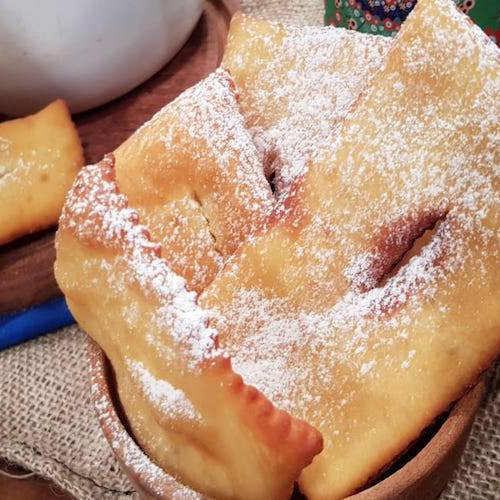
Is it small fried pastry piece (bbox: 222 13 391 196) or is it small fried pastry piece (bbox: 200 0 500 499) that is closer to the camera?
small fried pastry piece (bbox: 200 0 500 499)

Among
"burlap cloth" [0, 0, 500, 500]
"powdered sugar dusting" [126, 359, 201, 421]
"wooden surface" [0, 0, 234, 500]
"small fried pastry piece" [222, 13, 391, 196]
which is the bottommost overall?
"burlap cloth" [0, 0, 500, 500]

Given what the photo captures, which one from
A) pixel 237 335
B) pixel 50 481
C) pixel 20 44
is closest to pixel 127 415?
pixel 237 335

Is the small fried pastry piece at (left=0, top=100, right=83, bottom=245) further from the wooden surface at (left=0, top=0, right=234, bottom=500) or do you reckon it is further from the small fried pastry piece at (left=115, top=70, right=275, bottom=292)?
the small fried pastry piece at (left=115, top=70, right=275, bottom=292)

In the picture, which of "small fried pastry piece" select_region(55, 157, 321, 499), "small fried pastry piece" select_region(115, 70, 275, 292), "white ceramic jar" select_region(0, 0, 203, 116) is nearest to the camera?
"small fried pastry piece" select_region(55, 157, 321, 499)

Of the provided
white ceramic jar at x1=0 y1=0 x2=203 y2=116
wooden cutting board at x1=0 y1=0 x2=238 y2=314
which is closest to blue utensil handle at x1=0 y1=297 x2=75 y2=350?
wooden cutting board at x1=0 y1=0 x2=238 y2=314

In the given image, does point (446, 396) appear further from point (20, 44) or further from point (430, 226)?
point (20, 44)

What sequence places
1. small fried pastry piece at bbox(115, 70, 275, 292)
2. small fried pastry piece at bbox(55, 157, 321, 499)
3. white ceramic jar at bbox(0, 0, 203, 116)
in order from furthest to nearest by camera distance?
1. white ceramic jar at bbox(0, 0, 203, 116)
2. small fried pastry piece at bbox(115, 70, 275, 292)
3. small fried pastry piece at bbox(55, 157, 321, 499)

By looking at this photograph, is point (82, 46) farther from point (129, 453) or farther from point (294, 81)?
point (129, 453)
